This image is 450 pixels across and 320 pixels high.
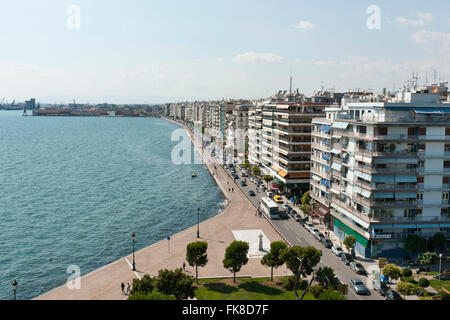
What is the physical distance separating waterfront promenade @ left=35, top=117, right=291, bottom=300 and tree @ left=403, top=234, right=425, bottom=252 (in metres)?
13.6

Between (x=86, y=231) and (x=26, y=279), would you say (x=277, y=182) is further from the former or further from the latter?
(x=26, y=279)

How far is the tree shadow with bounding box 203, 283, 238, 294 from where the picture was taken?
36531 mm

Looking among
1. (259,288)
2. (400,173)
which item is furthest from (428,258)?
(259,288)

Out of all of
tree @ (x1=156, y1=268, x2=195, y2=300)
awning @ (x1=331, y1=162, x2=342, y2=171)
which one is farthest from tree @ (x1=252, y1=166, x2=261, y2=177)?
tree @ (x1=156, y1=268, x2=195, y2=300)

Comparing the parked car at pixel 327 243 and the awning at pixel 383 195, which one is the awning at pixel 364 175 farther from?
the parked car at pixel 327 243

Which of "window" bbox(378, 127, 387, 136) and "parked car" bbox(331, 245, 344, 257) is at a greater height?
"window" bbox(378, 127, 387, 136)

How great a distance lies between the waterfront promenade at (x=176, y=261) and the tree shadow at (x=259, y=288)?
288cm

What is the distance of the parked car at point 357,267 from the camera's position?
4069 centimetres

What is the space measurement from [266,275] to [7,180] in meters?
86.4

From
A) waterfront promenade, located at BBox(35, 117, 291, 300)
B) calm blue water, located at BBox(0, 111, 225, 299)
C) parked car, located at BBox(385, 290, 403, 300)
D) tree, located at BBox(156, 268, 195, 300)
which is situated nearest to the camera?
tree, located at BBox(156, 268, 195, 300)

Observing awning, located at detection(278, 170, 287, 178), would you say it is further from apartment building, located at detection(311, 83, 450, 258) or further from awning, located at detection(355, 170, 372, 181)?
awning, located at detection(355, 170, 372, 181)

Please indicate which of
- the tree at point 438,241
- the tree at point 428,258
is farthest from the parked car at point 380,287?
the tree at point 438,241

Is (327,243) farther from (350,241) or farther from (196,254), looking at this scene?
(196,254)

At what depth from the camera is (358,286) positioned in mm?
36562
